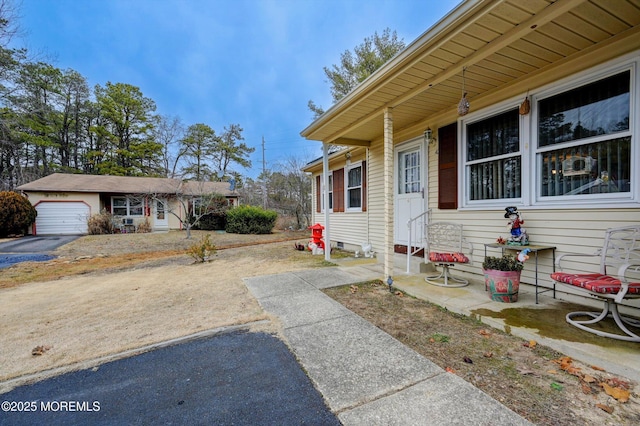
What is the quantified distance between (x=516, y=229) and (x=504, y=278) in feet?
2.67

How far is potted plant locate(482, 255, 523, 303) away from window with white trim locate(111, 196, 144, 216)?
18171 mm

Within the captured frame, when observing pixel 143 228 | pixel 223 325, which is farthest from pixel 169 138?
pixel 223 325

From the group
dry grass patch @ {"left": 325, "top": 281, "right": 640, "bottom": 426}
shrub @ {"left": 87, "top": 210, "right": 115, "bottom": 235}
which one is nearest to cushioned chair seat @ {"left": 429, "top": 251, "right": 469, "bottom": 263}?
dry grass patch @ {"left": 325, "top": 281, "right": 640, "bottom": 426}

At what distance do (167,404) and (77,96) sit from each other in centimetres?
2900

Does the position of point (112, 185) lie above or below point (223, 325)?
above

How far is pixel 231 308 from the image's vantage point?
335cm

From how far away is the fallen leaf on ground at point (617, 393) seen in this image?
154 cm

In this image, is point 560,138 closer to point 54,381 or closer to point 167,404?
point 167,404

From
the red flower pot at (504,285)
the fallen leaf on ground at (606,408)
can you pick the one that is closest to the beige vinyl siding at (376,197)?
the red flower pot at (504,285)

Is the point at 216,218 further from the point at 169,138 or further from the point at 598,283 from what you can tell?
the point at 598,283

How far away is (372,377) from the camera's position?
6.17ft

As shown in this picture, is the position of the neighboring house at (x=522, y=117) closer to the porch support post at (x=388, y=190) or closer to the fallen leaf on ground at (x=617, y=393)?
the porch support post at (x=388, y=190)

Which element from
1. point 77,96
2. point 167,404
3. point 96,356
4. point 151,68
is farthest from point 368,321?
point 151,68

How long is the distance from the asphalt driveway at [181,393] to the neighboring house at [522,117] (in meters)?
2.61
